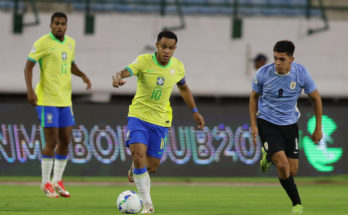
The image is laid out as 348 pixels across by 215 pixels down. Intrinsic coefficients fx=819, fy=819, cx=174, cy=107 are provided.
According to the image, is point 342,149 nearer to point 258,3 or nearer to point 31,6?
point 258,3

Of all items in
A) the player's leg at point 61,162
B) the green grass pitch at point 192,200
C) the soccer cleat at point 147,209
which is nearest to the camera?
the soccer cleat at point 147,209

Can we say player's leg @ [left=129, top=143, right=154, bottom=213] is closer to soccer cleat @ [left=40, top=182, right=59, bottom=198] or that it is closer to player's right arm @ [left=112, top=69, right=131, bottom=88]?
player's right arm @ [left=112, top=69, right=131, bottom=88]

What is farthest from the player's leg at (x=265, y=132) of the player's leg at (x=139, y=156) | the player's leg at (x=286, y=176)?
the player's leg at (x=139, y=156)

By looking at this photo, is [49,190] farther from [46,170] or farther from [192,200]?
[192,200]

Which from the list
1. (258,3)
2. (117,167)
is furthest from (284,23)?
(117,167)

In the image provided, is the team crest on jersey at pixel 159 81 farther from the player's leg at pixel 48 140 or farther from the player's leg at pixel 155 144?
the player's leg at pixel 48 140

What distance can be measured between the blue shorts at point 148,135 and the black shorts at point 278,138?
3.75ft

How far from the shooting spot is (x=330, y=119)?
56.0ft

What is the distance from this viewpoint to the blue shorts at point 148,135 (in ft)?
29.5

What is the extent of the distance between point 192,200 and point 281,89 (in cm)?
276

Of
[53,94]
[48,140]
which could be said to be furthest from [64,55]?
[48,140]

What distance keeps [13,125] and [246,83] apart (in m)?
6.99

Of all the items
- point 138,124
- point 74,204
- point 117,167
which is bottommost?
point 117,167

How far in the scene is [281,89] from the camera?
930cm
